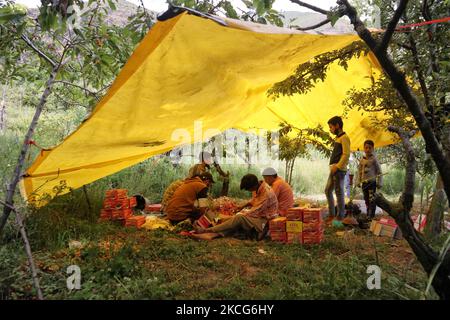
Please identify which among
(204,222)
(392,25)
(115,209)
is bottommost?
(204,222)

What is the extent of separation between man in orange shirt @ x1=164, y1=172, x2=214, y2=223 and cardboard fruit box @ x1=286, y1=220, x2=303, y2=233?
1.48 metres

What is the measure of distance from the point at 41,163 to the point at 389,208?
3.27 metres

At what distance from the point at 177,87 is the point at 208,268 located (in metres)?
1.76

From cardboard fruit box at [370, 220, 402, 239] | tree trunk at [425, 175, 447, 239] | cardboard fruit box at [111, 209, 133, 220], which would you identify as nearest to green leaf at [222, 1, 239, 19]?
tree trunk at [425, 175, 447, 239]

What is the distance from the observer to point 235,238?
467 centimetres

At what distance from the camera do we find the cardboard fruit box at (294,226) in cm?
425

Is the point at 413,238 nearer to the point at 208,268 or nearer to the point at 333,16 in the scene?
the point at 333,16

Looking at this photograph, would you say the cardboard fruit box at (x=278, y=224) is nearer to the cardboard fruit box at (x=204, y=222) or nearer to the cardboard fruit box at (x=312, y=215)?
the cardboard fruit box at (x=312, y=215)

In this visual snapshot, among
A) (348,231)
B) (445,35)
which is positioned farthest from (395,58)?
(348,231)

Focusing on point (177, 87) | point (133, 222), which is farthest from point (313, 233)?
point (133, 222)

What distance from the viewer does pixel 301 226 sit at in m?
4.25

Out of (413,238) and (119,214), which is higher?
(413,238)
